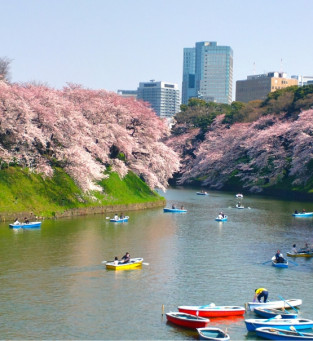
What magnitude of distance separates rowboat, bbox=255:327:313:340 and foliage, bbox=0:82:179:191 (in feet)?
126

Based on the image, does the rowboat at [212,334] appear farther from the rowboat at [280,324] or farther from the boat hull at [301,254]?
the boat hull at [301,254]

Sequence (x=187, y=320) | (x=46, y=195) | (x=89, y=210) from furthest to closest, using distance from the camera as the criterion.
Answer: (x=89, y=210), (x=46, y=195), (x=187, y=320)

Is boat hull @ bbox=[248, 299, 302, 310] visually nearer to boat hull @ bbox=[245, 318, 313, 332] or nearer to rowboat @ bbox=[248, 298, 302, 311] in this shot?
rowboat @ bbox=[248, 298, 302, 311]

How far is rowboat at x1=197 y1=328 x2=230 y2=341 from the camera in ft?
90.6

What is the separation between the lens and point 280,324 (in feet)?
95.9

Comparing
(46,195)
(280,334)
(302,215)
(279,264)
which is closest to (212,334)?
(280,334)

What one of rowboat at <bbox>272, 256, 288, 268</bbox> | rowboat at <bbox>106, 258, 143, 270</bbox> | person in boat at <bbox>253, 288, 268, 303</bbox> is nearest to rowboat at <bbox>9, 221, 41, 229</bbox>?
rowboat at <bbox>106, 258, 143, 270</bbox>

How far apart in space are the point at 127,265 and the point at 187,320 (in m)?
12.2

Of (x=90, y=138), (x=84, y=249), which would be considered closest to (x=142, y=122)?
(x=90, y=138)

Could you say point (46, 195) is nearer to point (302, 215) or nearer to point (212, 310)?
point (302, 215)

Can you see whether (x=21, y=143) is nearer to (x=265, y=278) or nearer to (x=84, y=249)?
(x=84, y=249)

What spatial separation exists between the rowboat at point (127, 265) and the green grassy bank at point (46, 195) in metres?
19.4

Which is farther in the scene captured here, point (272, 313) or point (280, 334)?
point (272, 313)

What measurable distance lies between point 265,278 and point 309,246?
11078 millimetres
